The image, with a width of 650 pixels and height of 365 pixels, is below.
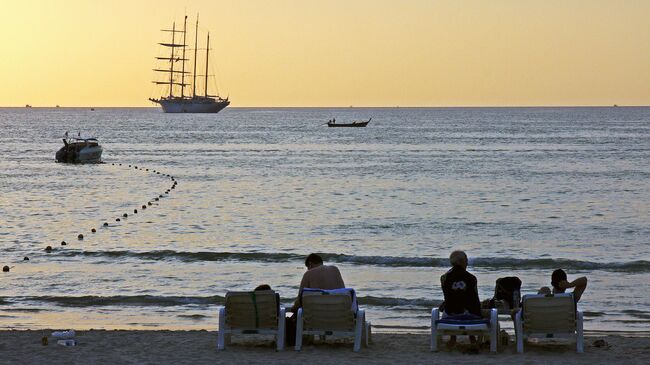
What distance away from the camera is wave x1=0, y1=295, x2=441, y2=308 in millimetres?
19531

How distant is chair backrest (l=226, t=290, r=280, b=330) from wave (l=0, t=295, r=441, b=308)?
616 cm

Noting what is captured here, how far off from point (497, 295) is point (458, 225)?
21611mm

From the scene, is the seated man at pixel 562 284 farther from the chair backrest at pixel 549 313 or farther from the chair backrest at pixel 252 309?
the chair backrest at pixel 252 309

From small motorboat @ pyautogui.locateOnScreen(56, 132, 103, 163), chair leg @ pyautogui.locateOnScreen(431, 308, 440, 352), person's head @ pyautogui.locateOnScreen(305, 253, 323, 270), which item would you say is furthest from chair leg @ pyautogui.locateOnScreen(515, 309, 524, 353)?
small motorboat @ pyautogui.locateOnScreen(56, 132, 103, 163)

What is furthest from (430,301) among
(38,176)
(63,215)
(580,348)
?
(38,176)

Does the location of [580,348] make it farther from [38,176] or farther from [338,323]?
[38,176]

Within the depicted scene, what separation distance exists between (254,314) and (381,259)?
13.2 metres

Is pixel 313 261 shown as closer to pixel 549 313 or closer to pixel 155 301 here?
pixel 549 313

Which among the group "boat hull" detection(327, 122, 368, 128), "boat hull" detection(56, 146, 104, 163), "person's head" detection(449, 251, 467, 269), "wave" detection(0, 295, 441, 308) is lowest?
"wave" detection(0, 295, 441, 308)

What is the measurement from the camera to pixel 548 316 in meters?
13.1

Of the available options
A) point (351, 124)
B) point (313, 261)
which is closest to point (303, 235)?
point (313, 261)

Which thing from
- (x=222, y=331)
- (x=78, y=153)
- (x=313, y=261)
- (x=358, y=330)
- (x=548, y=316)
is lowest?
(x=222, y=331)

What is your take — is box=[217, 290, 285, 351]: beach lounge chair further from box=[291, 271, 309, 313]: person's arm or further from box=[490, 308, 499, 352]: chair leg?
box=[490, 308, 499, 352]: chair leg

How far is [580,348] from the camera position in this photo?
13.5 m
